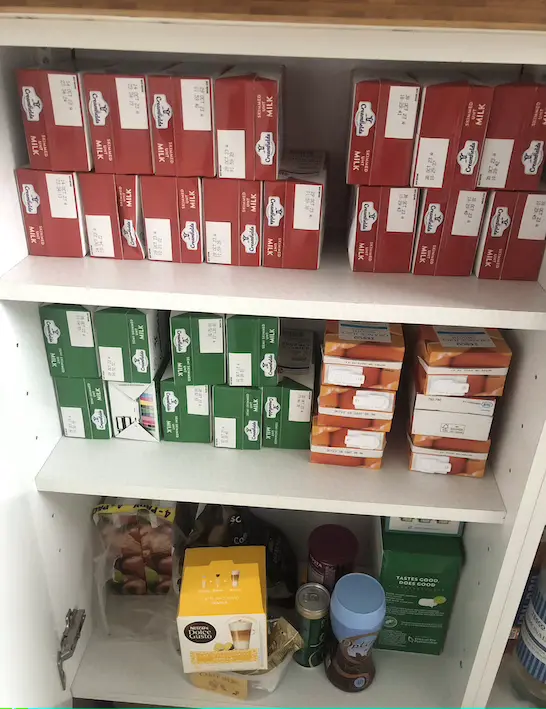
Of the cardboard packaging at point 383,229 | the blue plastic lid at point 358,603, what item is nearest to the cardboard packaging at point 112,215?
the cardboard packaging at point 383,229

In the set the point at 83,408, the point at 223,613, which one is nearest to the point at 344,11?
the point at 83,408

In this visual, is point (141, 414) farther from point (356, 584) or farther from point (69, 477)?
point (356, 584)

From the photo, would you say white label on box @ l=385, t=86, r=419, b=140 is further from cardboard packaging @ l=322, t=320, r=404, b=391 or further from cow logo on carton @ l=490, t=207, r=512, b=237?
cardboard packaging @ l=322, t=320, r=404, b=391

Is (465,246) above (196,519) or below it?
above

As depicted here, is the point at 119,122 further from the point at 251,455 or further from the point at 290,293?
the point at 251,455

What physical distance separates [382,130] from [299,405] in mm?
451

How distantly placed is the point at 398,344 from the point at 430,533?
45cm

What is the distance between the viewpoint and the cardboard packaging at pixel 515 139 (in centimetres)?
79

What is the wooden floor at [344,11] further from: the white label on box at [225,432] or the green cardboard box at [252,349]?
the white label on box at [225,432]

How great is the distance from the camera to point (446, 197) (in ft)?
2.82

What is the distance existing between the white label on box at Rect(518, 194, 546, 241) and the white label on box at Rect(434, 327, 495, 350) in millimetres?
177

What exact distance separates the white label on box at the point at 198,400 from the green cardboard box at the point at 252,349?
5cm

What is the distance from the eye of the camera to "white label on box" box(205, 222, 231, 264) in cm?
91

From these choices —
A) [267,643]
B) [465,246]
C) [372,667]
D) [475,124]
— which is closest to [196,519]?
[267,643]
